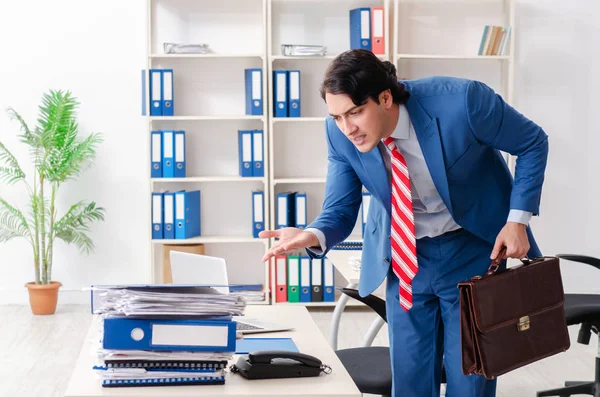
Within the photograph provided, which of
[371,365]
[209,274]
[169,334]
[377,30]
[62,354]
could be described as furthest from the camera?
[377,30]

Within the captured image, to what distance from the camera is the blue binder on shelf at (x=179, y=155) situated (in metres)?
5.15

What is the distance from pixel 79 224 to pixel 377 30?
2.30m

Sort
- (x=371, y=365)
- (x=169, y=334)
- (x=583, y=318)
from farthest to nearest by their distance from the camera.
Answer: (x=583, y=318) < (x=371, y=365) < (x=169, y=334)

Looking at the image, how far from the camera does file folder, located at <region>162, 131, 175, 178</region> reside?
16.9 feet

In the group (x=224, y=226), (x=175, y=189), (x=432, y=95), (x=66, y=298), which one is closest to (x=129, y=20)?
(x=175, y=189)

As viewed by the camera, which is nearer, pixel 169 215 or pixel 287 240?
pixel 287 240

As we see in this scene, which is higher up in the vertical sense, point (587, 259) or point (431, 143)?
point (431, 143)

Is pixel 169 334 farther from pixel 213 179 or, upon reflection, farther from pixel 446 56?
pixel 446 56

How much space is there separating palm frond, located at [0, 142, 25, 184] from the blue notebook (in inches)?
137

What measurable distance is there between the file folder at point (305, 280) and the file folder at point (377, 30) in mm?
1419

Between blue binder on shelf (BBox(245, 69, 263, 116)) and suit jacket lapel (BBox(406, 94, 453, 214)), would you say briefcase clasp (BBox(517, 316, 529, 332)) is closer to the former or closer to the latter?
suit jacket lapel (BBox(406, 94, 453, 214))

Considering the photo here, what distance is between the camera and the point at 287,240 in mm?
1914

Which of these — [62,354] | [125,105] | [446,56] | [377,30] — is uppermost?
[377,30]

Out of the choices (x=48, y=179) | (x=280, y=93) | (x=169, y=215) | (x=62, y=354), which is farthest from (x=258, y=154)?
(x=62, y=354)
